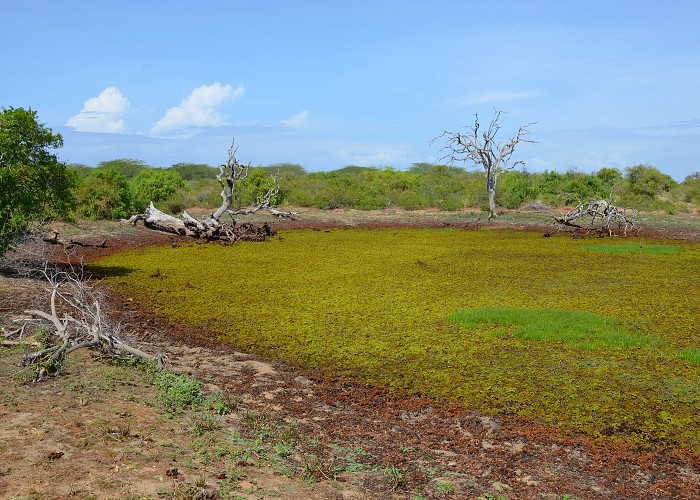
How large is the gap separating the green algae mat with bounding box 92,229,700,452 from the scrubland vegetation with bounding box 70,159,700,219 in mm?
10716

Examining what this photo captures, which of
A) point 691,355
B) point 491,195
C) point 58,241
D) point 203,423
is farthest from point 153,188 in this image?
point 691,355

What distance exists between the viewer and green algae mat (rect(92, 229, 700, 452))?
6902 mm

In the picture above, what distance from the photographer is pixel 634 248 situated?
65.0ft

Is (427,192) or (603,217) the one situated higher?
(427,192)

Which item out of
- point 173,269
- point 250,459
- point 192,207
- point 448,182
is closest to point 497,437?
point 250,459

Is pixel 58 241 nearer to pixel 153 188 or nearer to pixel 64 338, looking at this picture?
pixel 64 338

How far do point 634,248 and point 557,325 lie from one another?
11844mm

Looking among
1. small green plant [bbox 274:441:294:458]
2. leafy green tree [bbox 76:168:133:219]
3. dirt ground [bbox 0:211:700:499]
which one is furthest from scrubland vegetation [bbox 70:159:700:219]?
small green plant [bbox 274:441:294:458]

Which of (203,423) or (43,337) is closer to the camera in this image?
(203,423)

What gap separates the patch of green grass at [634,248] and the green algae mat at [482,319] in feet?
0.64

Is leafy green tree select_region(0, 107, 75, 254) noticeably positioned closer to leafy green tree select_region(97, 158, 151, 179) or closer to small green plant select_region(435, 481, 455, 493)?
small green plant select_region(435, 481, 455, 493)

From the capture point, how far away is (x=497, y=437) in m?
5.89

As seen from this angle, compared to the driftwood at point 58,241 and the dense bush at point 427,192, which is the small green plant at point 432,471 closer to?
the driftwood at point 58,241

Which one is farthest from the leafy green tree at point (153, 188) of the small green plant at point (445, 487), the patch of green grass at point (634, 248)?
the small green plant at point (445, 487)
